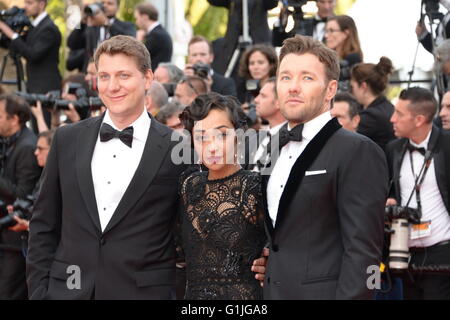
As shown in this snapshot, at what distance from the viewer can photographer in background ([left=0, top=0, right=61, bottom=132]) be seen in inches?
371

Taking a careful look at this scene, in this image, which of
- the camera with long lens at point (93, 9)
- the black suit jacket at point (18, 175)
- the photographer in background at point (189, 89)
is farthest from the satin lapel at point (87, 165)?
the camera with long lens at point (93, 9)

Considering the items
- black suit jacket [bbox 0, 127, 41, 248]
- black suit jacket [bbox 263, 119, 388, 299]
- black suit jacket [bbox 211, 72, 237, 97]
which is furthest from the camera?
black suit jacket [bbox 211, 72, 237, 97]

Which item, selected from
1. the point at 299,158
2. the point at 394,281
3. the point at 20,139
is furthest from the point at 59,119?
the point at 299,158

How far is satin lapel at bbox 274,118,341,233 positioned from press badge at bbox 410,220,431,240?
2.50m

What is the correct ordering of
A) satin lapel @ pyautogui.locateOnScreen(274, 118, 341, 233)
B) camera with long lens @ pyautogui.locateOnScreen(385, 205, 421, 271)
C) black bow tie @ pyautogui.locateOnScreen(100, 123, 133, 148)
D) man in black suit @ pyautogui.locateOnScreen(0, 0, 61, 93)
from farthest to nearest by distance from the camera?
1. man in black suit @ pyautogui.locateOnScreen(0, 0, 61, 93)
2. camera with long lens @ pyautogui.locateOnScreen(385, 205, 421, 271)
3. black bow tie @ pyautogui.locateOnScreen(100, 123, 133, 148)
4. satin lapel @ pyautogui.locateOnScreen(274, 118, 341, 233)

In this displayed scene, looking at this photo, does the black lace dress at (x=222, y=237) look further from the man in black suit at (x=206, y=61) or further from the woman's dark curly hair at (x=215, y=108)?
the man in black suit at (x=206, y=61)

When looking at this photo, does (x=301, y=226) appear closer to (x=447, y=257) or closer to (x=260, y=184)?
(x=260, y=184)

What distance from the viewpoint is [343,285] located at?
3504mm

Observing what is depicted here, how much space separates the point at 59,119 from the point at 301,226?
5.35m

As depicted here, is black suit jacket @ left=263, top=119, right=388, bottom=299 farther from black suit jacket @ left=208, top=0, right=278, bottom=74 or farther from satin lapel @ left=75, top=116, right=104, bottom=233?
black suit jacket @ left=208, top=0, right=278, bottom=74

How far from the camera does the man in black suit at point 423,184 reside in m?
6.08

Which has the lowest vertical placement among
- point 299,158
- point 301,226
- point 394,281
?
point 394,281

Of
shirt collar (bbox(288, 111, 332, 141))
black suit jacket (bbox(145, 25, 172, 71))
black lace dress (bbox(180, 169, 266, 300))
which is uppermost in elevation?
black suit jacket (bbox(145, 25, 172, 71))

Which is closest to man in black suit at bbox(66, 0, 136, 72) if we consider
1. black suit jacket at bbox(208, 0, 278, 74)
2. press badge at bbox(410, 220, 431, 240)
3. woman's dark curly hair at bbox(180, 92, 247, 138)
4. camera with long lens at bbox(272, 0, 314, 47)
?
black suit jacket at bbox(208, 0, 278, 74)
